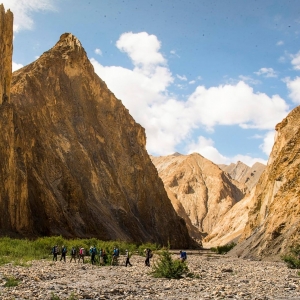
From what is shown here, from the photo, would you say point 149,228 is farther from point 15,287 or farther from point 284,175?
point 15,287

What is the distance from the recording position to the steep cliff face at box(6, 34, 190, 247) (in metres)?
50.0

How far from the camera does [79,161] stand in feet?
202

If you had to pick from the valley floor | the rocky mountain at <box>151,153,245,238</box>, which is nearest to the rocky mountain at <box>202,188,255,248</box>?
the rocky mountain at <box>151,153,245,238</box>

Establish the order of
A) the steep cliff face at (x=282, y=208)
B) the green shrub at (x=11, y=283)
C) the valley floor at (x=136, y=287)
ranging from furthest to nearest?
1. the steep cliff face at (x=282, y=208)
2. the green shrub at (x=11, y=283)
3. the valley floor at (x=136, y=287)

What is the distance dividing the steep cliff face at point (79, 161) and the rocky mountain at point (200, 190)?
5889 cm

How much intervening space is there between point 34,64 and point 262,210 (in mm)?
41749

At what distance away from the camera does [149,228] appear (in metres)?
70.5

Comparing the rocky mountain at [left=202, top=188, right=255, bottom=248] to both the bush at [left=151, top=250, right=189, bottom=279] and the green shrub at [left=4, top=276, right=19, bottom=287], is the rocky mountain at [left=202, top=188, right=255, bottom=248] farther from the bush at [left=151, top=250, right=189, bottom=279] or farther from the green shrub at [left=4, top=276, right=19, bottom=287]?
the green shrub at [left=4, top=276, right=19, bottom=287]

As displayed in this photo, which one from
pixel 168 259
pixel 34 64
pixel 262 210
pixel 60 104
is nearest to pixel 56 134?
pixel 60 104

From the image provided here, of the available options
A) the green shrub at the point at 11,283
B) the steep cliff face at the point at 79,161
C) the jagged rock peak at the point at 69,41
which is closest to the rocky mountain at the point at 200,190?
the steep cliff face at the point at 79,161

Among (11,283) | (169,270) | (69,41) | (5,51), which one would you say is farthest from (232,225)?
(11,283)

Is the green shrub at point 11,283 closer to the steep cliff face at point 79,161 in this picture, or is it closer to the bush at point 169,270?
the bush at point 169,270

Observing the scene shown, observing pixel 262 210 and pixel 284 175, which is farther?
pixel 262 210

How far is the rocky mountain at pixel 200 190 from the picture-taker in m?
142
